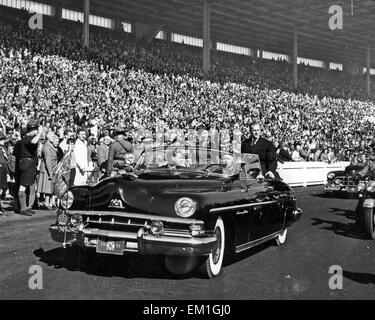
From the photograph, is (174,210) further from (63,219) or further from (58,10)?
(58,10)

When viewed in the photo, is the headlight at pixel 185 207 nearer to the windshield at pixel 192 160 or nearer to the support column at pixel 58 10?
the windshield at pixel 192 160

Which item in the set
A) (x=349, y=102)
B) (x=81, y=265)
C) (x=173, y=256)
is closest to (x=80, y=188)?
(x=81, y=265)

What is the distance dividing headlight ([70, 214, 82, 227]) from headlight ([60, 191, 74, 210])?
171mm

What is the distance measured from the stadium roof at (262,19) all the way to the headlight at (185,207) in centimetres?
3454

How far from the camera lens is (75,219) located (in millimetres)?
5410

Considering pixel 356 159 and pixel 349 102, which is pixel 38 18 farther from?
pixel 349 102

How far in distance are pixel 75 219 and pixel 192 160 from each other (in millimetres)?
1640

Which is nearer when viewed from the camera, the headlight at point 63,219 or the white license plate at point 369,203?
the headlight at point 63,219

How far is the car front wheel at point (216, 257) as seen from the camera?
5270mm

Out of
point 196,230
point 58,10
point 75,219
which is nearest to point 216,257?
point 196,230

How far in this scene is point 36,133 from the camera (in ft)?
31.9

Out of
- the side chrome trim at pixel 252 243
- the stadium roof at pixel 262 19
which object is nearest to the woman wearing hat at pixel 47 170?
the side chrome trim at pixel 252 243
